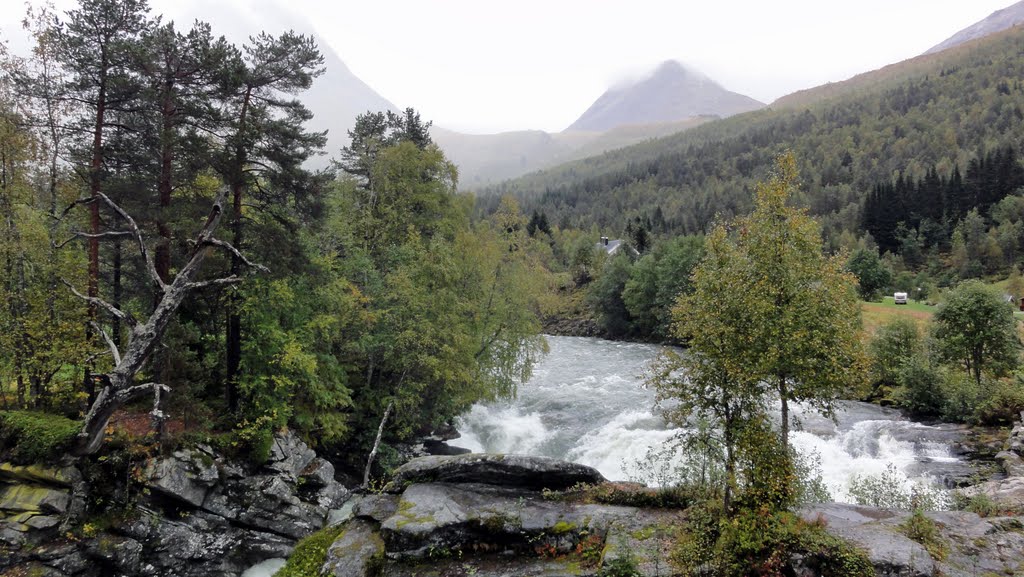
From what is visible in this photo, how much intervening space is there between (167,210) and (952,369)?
3650 cm

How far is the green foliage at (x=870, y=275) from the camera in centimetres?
5941

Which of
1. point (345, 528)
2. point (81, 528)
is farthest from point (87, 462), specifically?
point (345, 528)

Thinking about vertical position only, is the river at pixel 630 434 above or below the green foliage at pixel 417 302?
below

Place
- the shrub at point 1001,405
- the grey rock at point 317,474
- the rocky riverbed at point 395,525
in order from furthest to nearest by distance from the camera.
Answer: the shrub at point 1001,405 < the grey rock at point 317,474 < the rocky riverbed at point 395,525

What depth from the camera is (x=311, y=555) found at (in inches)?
403

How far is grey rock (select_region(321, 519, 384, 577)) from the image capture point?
362 inches

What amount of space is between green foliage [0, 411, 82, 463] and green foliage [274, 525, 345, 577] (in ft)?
24.7

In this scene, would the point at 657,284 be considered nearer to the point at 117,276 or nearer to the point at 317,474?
the point at 317,474

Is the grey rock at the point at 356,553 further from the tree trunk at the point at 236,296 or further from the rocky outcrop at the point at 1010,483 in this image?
the rocky outcrop at the point at 1010,483

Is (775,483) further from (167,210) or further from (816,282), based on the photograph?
(167,210)

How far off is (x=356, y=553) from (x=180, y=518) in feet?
23.7

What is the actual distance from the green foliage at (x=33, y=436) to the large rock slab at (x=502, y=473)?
8.98 m

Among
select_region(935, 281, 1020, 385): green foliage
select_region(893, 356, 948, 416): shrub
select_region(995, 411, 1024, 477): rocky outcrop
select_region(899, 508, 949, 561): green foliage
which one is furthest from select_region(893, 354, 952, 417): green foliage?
select_region(899, 508, 949, 561): green foliage

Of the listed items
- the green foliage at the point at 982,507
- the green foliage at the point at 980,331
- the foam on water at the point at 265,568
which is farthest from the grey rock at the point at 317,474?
the green foliage at the point at 980,331
